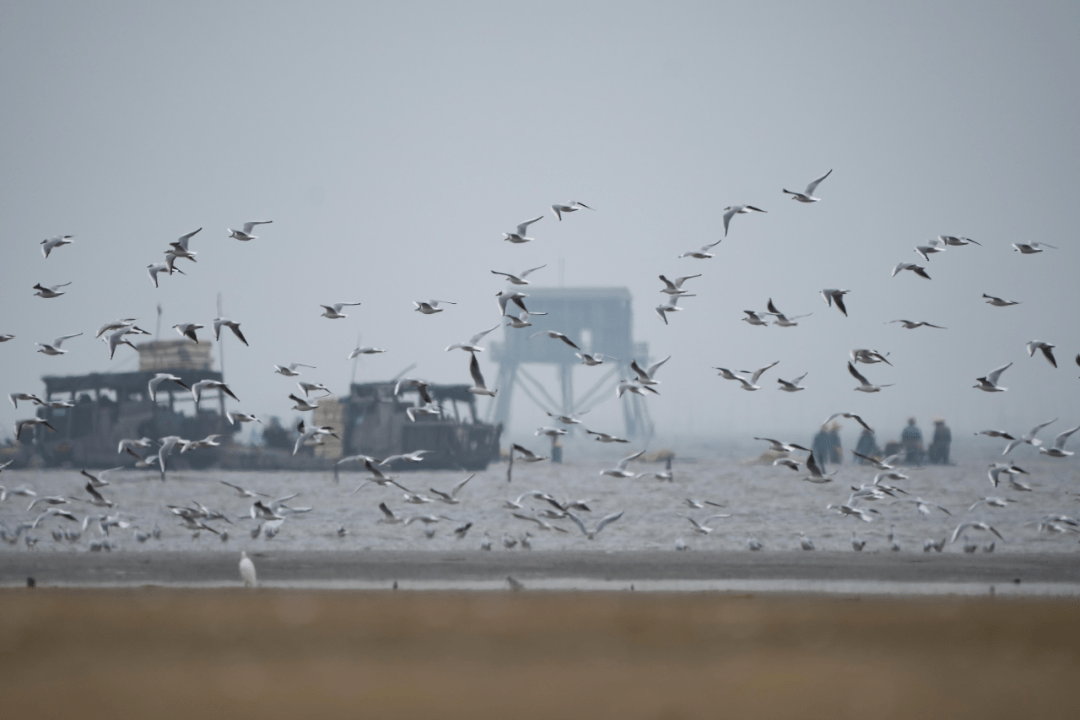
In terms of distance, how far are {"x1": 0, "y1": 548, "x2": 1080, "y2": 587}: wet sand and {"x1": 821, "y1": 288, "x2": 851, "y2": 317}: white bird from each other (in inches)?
247

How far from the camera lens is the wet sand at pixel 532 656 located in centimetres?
1370

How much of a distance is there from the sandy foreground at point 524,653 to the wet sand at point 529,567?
0.79 meters

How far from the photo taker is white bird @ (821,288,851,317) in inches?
770

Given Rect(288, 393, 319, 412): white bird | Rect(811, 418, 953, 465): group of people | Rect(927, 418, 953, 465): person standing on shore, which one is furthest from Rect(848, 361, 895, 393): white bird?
Rect(927, 418, 953, 465): person standing on shore

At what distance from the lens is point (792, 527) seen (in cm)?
4241

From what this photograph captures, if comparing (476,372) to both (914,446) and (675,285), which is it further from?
(914,446)

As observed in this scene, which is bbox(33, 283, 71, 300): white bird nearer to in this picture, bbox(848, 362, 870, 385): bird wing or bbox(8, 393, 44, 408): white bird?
bbox(8, 393, 44, 408): white bird

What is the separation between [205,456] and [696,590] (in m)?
80.1

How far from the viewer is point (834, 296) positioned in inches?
778

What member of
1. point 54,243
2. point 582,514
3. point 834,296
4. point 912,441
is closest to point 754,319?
point 834,296

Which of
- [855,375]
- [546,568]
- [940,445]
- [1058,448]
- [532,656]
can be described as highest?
[855,375]

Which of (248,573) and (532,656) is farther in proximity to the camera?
(248,573)

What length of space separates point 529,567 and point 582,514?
2500 cm

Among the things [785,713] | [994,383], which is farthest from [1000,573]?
[785,713]
